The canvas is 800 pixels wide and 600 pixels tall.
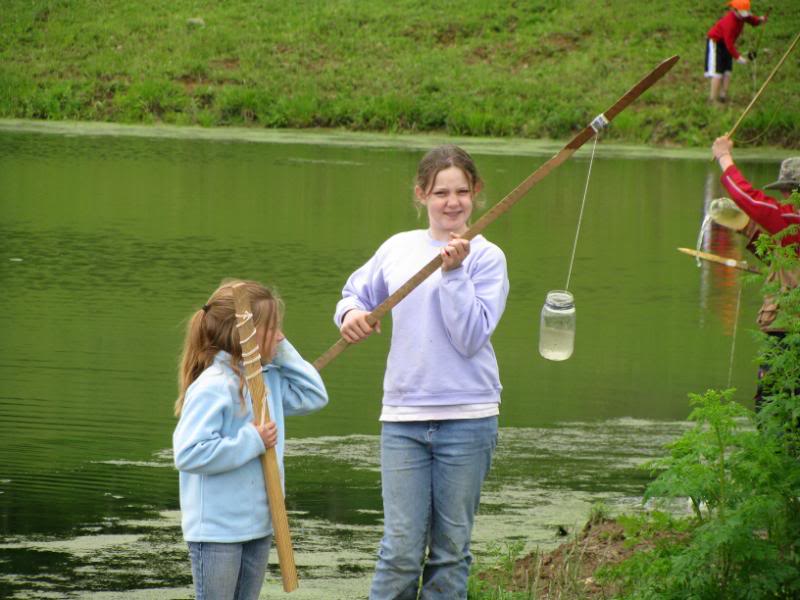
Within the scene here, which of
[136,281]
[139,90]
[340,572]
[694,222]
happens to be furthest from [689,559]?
[139,90]

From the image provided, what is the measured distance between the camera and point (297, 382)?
150 inches

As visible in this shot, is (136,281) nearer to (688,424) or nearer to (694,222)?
(688,424)

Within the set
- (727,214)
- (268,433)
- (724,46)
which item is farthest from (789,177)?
(724,46)

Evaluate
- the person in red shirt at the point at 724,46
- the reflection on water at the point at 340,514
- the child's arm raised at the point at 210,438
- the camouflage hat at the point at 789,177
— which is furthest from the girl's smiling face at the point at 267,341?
the person in red shirt at the point at 724,46

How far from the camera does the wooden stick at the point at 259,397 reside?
3.54m

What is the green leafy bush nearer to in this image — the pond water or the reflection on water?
the pond water

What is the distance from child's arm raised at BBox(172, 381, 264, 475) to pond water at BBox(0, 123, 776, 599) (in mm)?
1289

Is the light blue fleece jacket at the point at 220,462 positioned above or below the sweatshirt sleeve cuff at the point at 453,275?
below

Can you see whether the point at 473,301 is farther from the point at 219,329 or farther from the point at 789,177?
the point at 789,177

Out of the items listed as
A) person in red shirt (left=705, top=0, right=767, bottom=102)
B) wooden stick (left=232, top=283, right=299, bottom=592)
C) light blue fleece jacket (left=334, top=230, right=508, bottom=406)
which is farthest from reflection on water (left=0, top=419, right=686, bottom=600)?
person in red shirt (left=705, top=0, right=767, bottom=102)

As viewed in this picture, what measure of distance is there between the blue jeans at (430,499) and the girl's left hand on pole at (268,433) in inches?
20.4

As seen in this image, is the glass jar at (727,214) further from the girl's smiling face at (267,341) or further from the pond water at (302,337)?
the girl's smiling face at (267,341)

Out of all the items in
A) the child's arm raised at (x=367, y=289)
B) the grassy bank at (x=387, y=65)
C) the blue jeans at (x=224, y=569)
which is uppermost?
the grassy bank at (x=387, y=65)

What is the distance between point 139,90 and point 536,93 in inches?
246
